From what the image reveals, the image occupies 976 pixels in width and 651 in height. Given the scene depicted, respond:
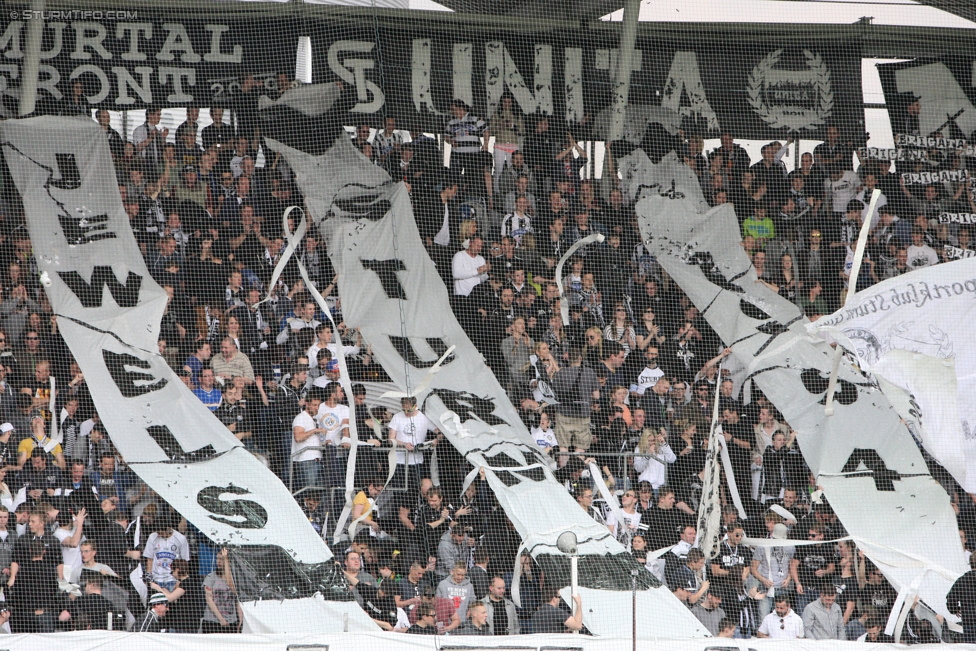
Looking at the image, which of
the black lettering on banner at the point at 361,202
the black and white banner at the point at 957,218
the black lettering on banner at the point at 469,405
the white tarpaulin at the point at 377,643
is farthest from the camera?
the black and white banner at the point at 957,218

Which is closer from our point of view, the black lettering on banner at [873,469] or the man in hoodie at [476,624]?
the man in hoodie at [476,624]

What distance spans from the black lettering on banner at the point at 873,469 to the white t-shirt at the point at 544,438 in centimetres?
230

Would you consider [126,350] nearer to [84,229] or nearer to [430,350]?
[84,229]

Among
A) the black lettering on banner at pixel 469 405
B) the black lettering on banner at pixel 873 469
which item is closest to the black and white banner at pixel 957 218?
the black lettering on banner at pixel 873 469

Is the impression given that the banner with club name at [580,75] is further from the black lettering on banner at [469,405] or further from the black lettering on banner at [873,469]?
the black lettering on banner at [873,469]

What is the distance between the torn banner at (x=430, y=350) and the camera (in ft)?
31.2

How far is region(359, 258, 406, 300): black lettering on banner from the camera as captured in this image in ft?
35.9

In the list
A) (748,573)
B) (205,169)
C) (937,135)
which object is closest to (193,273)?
(205,169)

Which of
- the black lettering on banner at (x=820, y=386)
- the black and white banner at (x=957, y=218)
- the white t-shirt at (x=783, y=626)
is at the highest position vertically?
the black and white banner at (x=957, y=218)

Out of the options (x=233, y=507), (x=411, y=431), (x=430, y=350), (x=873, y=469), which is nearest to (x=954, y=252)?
(x=873, y=469)

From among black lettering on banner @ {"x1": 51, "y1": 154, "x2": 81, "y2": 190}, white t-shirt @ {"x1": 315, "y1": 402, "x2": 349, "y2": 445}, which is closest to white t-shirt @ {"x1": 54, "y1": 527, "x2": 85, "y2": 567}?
white t-shirt @ {"x1": 315, "y1": 402, "x2": 349, "y2": 445}

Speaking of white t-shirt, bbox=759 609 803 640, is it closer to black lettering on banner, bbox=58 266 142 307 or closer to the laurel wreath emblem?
the laurel wreath emblem

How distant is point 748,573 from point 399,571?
2536 millimetres

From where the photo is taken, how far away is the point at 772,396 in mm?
Result: 10867
